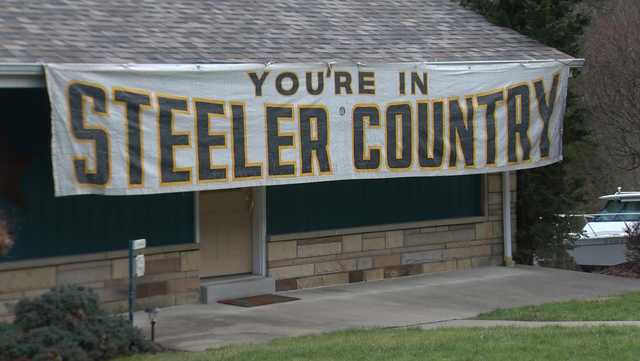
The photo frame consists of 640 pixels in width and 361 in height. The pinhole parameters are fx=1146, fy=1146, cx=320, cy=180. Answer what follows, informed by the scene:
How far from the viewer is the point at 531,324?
1163cm

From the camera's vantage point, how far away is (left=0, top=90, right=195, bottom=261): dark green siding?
39.4 feet

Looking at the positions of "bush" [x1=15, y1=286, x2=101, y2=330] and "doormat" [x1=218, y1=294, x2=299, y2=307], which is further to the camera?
"doormat" [x1=218, y1=294, x2=299, y2=307]

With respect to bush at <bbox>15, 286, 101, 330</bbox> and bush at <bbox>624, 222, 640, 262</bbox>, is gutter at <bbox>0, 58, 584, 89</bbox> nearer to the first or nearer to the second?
bush at <bbox>15, 286, 101, 330</bbox>

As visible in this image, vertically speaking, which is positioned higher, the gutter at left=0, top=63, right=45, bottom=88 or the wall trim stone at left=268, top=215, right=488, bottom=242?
the gutter at left=0, top=63, right=45, bottom=88

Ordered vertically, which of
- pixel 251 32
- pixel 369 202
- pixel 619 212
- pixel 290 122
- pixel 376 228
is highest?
pixel 251 32

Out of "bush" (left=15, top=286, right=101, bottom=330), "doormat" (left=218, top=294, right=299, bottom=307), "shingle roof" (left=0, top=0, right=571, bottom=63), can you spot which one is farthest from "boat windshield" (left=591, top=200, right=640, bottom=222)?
"bush" (left=15, top=286, right=101, bottom=330)

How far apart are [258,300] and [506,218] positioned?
4.88 metres

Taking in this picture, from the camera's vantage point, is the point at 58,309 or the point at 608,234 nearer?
the point at 58,309

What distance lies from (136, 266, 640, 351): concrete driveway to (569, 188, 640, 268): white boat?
3.31m

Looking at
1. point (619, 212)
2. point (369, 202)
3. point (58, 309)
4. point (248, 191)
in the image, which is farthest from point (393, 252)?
point (619, 212)

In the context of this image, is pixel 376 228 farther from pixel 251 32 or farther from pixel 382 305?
pixel 251 32

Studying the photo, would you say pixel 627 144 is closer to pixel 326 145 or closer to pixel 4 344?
pixel 326 145

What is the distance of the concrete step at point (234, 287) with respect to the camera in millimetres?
13711

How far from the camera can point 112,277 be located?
12852 millimetres
